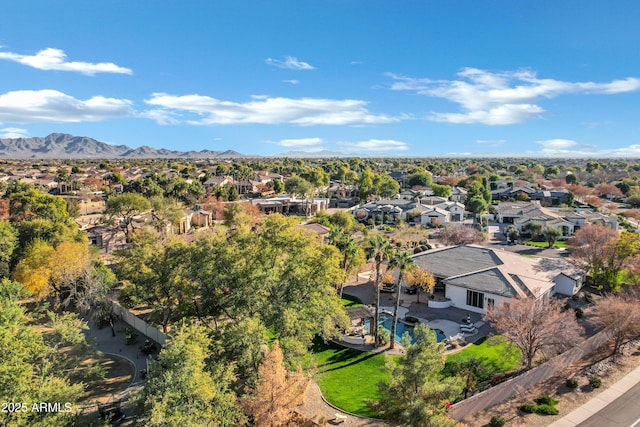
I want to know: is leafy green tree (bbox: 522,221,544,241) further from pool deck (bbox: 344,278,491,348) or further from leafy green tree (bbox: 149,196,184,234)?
leafy green tree (bbox: 149,196,184,234)

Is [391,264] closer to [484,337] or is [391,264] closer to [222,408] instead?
[484,337]

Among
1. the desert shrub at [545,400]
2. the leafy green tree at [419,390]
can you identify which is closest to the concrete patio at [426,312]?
the desert shrub at [545,400]

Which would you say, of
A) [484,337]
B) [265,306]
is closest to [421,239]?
[484,337]

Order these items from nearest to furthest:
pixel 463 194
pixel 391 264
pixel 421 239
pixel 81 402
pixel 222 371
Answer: pixel 222 371 → pixel 81 402 → pixel 391 264 → pixel 421 239 → pixel 463 194

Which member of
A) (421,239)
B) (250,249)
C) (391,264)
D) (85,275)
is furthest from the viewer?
(421,239)

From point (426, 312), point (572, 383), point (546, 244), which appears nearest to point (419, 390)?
point (572, 383)

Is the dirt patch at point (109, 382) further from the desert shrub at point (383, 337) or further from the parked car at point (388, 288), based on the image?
the parked car at point (388, 288)

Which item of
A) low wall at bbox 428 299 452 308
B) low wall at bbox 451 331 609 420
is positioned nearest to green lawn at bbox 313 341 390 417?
low wall at bbox 451 331 609 420

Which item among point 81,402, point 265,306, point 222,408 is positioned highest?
point 265,306
